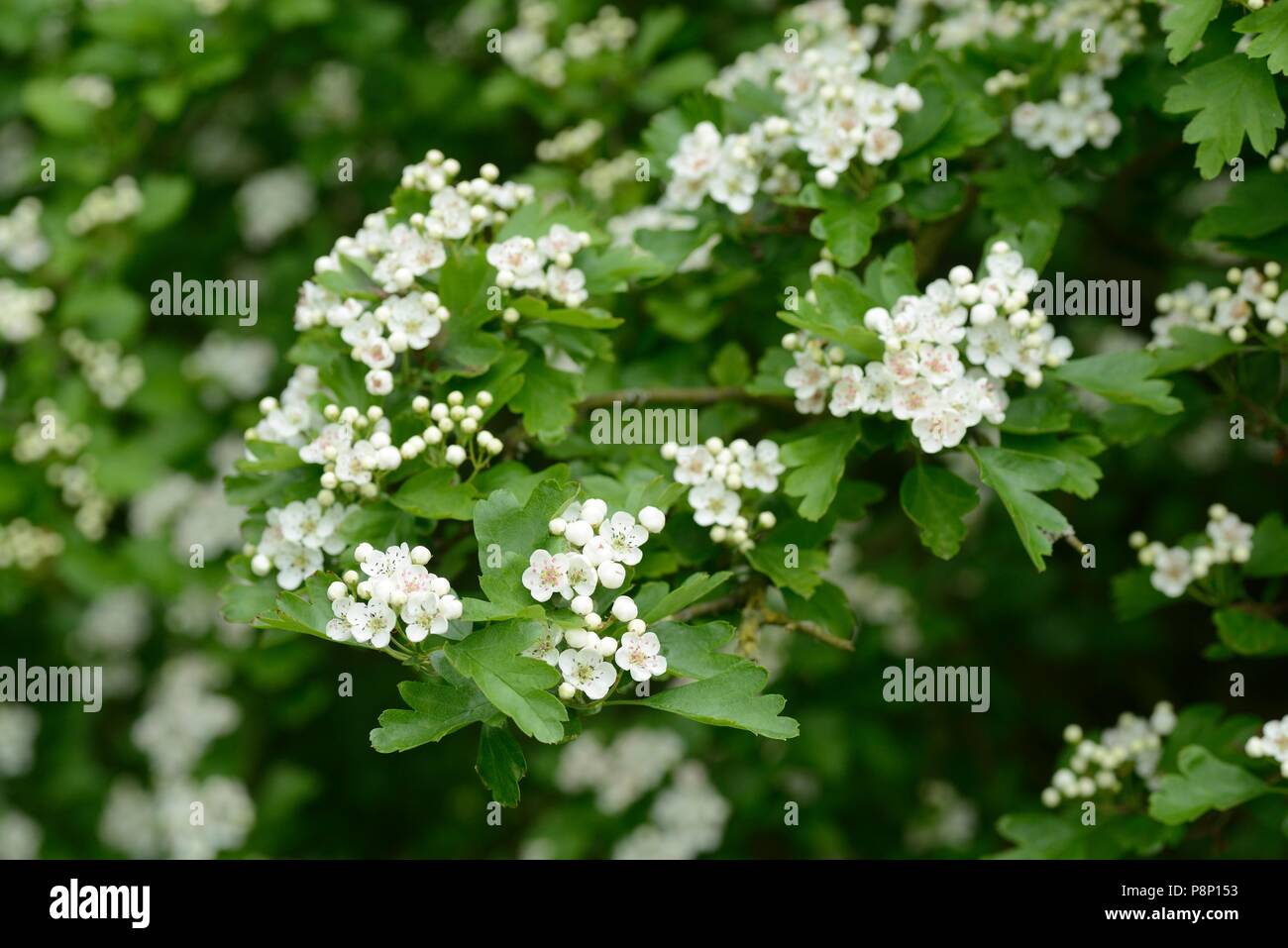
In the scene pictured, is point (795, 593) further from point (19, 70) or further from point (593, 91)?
point (19, 70)

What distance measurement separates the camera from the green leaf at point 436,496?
8.34 feet

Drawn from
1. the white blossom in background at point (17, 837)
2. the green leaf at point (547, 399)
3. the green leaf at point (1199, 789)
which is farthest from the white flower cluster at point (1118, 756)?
the white blossom in background at point (17, 837)

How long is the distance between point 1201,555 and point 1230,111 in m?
1.08

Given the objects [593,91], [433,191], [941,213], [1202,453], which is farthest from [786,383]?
[1202,453]

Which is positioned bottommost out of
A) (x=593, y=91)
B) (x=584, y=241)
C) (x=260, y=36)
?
(x=584, y=241)

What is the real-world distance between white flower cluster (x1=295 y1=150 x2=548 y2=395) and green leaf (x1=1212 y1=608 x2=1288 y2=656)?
1746 mm

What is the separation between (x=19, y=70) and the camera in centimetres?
509

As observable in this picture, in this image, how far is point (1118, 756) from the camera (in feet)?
10.6

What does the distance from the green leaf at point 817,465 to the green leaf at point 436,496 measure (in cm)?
68

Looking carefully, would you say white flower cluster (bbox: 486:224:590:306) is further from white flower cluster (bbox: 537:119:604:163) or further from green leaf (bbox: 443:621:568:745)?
white flower cluster (bbox: 537:119:604:163)

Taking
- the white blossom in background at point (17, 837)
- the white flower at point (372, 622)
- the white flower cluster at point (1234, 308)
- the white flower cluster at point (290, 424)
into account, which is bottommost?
the white blossom in background at point (17, 837)

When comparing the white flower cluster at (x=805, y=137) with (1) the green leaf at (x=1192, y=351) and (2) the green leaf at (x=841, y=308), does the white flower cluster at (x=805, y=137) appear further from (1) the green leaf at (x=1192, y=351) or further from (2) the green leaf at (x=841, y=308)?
(1) the green leaf at (x=1192, y=351)

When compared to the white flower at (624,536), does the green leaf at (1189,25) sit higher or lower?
higher

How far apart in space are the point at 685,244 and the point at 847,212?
476 mm
